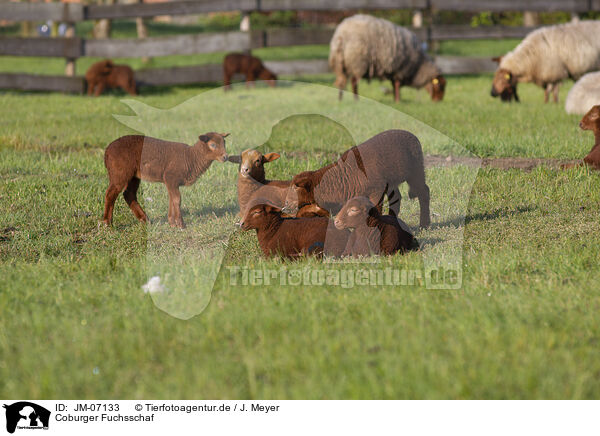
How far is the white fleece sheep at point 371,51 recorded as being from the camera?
1454cm

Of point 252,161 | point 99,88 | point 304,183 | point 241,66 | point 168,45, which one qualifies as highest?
point 168,45

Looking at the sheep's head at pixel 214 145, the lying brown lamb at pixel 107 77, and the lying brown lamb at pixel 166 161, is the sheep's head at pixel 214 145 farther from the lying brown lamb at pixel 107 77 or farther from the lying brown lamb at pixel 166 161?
the lying brown lamb at pixel 107 77

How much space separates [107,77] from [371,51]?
23.6 feet

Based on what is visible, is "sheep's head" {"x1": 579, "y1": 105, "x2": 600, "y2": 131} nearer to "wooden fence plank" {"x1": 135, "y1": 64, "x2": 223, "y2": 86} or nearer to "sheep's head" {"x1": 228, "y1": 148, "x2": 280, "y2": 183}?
"sheep's head" {"x1": 228, "y1": 148, "x2": 280, "y2": 183}

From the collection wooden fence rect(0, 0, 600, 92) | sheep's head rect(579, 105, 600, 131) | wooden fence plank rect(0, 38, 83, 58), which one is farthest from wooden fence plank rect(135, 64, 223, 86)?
sheep's head rect(579, 105, 600, 131)

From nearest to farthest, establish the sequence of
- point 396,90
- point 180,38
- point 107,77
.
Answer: point 396,90, point 107,77, point 180,38

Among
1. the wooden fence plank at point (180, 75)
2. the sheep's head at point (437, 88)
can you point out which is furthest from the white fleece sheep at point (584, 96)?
the wooden fence plank at point (180, 75)

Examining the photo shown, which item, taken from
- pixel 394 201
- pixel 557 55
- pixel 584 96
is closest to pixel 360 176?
pixel 394 201

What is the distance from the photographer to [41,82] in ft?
59.3

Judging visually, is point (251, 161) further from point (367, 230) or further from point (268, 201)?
point (367, 230)

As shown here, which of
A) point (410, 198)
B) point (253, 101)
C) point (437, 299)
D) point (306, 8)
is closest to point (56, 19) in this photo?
point (306, 8)

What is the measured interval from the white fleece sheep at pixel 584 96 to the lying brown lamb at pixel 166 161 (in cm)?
890

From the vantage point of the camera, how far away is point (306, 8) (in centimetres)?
1873
